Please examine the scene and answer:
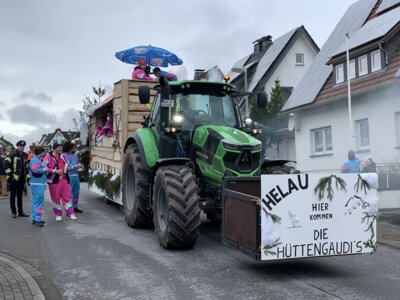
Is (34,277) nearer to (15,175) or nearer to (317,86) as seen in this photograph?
(15,175)

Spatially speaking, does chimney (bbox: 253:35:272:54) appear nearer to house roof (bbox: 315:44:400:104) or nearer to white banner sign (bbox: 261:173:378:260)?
house roof (bbox: 315:44:400:104)

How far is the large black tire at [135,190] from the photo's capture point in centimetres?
906

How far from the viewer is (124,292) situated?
5.51 metres

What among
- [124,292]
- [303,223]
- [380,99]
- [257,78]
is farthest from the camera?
[257,78]

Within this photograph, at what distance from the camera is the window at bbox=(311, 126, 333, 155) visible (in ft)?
64.1

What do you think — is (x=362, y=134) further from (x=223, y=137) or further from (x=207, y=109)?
(x=223, y=137)

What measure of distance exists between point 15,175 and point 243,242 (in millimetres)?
7249

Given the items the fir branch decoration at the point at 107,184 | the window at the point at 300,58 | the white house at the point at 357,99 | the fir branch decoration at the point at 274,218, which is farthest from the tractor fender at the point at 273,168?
the window at the point at 300,58

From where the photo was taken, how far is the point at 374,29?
17.0 m

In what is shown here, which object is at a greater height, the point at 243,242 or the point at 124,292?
the point at 243,242

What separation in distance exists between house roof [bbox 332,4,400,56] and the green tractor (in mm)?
8776

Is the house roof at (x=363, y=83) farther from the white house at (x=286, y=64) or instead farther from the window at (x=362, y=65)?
the white house at (x=286, y=64)

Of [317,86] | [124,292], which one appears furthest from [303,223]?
[317,86]

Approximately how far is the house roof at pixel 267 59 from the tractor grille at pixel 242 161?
23.1 m
